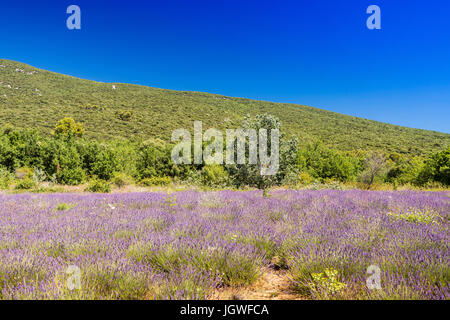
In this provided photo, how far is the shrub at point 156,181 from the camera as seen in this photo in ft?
63.6

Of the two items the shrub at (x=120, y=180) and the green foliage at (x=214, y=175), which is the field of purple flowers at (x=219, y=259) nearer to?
the green foliage at (x=214, y=175)

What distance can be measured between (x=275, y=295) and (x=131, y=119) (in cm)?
5046

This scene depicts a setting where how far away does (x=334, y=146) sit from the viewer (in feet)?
136

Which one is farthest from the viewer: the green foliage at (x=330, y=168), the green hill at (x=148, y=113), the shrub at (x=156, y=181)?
the green hill at (x=148, y=113)

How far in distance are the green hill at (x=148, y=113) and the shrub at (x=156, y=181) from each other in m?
19.4

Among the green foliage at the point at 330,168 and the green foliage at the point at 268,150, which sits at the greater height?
the green foliage at the point at 268,150

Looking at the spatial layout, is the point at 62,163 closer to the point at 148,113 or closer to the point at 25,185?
the point at 25,185

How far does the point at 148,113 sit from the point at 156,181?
118ft

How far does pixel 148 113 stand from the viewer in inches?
2018

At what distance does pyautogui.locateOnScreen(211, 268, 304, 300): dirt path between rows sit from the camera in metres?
1.79

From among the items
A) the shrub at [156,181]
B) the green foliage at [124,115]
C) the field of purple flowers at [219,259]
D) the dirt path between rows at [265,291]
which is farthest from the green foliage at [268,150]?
the green foliage at [124,115]

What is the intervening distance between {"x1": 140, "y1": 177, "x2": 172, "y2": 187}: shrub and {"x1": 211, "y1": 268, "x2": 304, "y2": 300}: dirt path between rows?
18.0m
